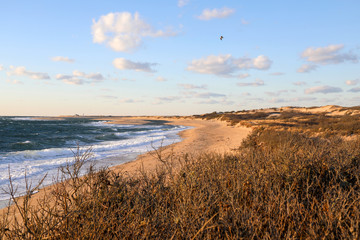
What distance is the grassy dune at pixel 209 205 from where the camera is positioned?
112 inches

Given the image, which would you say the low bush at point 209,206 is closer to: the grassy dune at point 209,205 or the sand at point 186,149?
the grassy dune at point 209,205

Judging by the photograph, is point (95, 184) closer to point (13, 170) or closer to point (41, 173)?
point (41, 173)

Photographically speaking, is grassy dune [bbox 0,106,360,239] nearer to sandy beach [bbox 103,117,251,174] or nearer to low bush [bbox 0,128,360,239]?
low bush [bbox 0,128,360,239]

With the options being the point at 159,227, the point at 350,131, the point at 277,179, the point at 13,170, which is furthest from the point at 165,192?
the point at 350,131

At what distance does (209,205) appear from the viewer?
3.73m

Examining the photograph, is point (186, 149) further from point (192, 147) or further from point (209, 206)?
point (209, 206)

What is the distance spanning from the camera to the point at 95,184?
431cm

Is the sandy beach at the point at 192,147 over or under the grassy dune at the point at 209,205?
under

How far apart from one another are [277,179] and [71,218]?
3.65 meters

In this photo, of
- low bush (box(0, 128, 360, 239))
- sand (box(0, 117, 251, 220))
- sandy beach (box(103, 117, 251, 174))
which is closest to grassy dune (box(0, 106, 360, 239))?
low bush (box(0, 128, 360, 239))

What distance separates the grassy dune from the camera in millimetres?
2850

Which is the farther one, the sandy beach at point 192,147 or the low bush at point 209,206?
the sandy beach at point 192,147

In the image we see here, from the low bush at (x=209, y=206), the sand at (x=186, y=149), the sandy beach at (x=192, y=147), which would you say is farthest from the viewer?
the sandy beach at (x=192, y=147)

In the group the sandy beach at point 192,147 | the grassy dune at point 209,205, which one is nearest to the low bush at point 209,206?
the grassy dune at point 209,205
